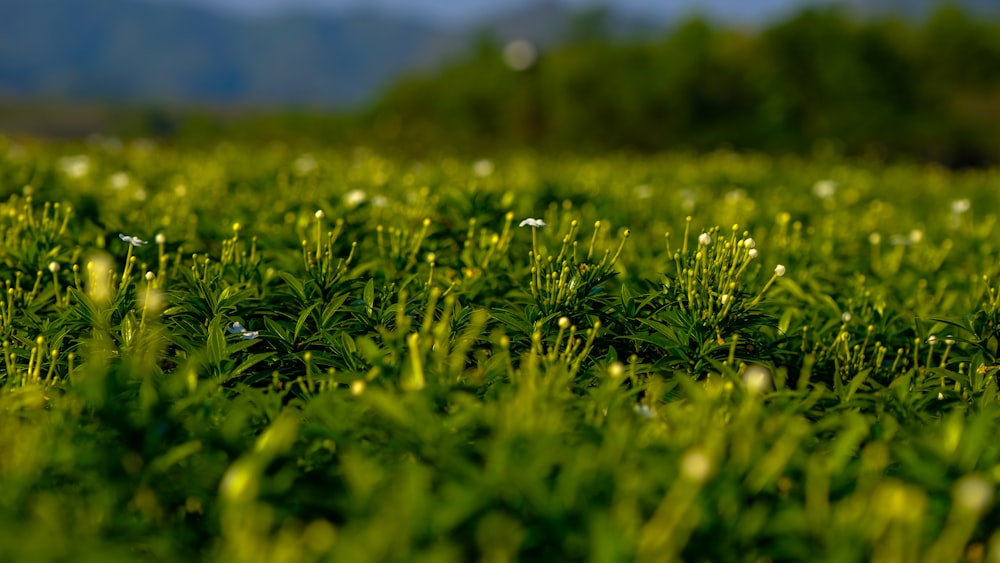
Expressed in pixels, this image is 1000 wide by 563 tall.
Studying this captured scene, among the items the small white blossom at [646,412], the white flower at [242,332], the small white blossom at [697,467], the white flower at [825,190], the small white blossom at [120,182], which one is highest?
the small white blossom at [120,182]

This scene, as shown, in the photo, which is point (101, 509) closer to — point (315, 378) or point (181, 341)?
point (315, 378)

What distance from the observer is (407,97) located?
4644 cm

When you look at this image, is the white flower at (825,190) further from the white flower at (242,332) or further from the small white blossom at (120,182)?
the small white blossom at (120,182)

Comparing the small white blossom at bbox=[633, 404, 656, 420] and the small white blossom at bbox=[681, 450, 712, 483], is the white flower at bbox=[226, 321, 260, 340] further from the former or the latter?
the small white blossom at bbox=[681, 450, 712, 483]

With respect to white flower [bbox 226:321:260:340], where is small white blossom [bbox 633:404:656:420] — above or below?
→ below

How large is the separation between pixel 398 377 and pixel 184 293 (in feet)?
4.11

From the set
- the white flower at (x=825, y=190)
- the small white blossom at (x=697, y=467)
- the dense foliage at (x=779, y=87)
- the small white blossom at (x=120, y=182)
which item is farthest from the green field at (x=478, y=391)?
the dense foliage at (x=779, y=87)

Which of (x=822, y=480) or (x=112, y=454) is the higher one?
(x=112, y=454)

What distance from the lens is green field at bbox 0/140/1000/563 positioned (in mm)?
2033

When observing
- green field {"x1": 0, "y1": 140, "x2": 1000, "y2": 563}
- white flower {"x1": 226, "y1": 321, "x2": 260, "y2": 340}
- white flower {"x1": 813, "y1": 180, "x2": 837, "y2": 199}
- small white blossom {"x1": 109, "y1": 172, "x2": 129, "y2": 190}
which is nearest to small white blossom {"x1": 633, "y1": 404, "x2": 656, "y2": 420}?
green field {"x1": 0, "y1": 140, "x2": 1000, "y2": 563}

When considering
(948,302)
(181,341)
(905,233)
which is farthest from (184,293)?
(905,233)

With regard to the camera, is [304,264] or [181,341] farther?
[304,264]

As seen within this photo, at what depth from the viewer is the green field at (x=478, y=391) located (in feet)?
6.67

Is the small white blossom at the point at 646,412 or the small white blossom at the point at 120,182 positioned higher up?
the small white blossom at the point at 120,182
